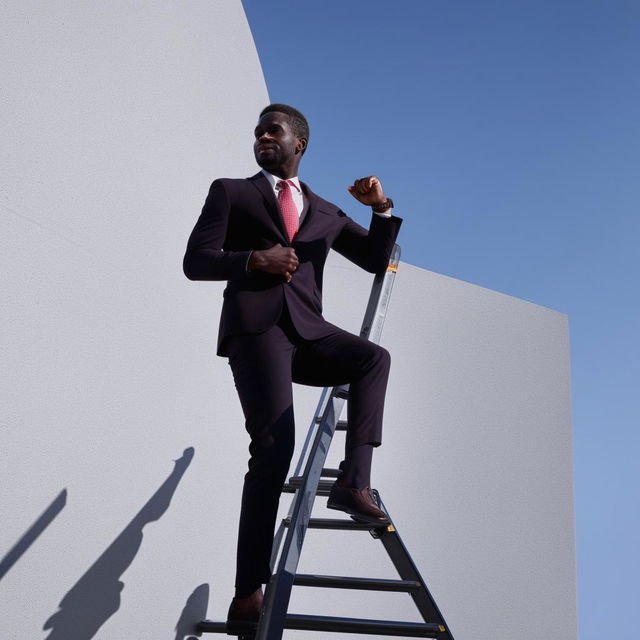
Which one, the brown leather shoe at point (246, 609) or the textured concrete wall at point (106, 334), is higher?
the textured concrete wall at point (106, 334)

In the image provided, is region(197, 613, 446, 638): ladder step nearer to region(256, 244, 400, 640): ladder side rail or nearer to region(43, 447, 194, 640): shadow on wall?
region(256, 244, 400, 640): ladder side rail

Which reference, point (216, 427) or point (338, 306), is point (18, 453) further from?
point (338, 306)

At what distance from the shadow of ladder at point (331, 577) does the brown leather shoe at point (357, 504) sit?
0.07m

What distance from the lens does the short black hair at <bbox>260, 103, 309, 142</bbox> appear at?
5.76ft

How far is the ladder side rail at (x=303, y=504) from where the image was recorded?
125 cm

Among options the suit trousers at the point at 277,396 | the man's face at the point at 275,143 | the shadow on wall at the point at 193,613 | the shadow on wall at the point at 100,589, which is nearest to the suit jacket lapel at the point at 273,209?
the man's face at the point at 275,143

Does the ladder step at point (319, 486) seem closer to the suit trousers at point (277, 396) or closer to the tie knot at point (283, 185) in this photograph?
the suit trousers at point (277, 396)

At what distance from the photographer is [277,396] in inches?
57.9

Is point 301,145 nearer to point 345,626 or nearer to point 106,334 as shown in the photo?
point 106,334

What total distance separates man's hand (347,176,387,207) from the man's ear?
0.54 feet

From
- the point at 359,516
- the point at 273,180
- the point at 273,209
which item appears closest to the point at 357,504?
the point at 359,516

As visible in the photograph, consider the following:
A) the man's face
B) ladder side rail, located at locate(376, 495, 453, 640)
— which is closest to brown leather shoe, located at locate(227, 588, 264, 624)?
ladder side rail, located at locate(376, 495, 453, 640)

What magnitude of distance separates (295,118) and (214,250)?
49cm

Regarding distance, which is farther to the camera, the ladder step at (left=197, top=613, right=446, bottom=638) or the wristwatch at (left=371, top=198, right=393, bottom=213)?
the wristwatch at (left=371, top=198, right=393, bottom=213)
